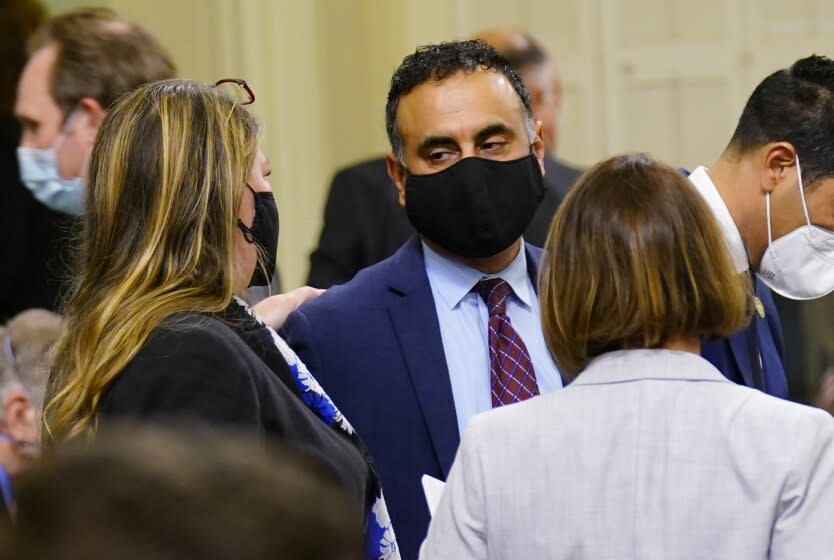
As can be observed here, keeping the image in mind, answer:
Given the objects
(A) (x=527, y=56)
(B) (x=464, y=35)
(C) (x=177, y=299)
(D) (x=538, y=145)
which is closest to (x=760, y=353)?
(D) (x=538, y=145)

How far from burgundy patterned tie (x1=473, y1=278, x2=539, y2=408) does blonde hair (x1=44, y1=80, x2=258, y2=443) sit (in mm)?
763

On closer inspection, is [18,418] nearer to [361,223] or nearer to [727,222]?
[361,223]

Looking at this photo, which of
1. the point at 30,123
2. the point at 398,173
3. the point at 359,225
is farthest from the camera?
the point at 359,225

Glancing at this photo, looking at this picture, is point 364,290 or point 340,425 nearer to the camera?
point 340,425

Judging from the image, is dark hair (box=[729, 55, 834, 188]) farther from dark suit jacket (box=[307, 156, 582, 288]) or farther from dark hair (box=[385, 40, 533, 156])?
dark suit jacket (box=[307, 156, 582, 288])

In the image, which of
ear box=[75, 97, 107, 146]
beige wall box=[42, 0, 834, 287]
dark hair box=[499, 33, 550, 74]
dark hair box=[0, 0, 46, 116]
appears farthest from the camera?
beige wall box=[42, 0, 834, 287]

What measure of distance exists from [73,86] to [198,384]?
6.10ft

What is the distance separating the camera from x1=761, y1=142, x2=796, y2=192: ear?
2.88m

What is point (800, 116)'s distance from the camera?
290 cm

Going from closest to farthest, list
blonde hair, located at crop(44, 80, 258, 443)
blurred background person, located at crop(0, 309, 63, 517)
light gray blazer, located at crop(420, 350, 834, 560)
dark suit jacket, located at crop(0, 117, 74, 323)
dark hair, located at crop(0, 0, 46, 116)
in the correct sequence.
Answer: light gray blazer, located at crop(420, 350, 834, 560) < blonde hair, located at crop(44, 80, 258, 443) < blurred background person, located at crop(0, 309, 63, 517) < dark suit jacket, located at crop(0, 117, 74, 323) < dark hair, located at crop(0, 0, 46, 116)

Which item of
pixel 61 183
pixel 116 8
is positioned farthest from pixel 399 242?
pixel 116 8

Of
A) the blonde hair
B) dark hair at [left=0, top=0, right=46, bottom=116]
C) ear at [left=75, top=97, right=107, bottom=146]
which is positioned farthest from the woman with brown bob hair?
dark hair at [left=0, top=0, right=46, bottom=116]

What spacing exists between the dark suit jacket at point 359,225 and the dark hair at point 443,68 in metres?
1.37

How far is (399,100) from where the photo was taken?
297cm
